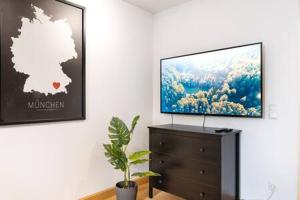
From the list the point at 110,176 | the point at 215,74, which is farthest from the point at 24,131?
the point at 215,74

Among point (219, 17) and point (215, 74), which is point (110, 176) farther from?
point (219, 17)

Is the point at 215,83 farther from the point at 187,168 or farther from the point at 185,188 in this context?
the point at 185,188

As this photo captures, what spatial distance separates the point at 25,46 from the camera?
2.02m

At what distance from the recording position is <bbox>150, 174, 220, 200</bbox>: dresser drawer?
220 centimetres

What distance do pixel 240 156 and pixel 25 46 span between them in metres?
2.51

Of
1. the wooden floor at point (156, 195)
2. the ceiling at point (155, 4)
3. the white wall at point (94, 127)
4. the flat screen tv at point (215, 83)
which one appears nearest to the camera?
the white wall at point (94, 127)

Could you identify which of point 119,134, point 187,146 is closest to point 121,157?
point 119,134

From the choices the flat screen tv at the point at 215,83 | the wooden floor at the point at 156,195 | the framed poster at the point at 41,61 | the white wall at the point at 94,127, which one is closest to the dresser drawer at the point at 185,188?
the wooden floor at the point at 156,195

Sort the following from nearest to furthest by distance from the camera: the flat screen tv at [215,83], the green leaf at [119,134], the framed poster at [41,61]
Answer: the framed poster at [41,61] < the flat screen tv at [215,83] < the green leaf at [119,134]

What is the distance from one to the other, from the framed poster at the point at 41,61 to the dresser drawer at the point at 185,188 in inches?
47.5

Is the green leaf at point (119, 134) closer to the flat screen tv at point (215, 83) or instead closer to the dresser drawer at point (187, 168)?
the dresser drawer at point (187, 168)

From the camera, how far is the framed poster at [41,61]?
6.31ft

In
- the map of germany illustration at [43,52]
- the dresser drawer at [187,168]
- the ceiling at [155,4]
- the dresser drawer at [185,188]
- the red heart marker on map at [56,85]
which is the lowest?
the dresser drawer at [185,188]

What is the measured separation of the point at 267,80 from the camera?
7.45 feet
